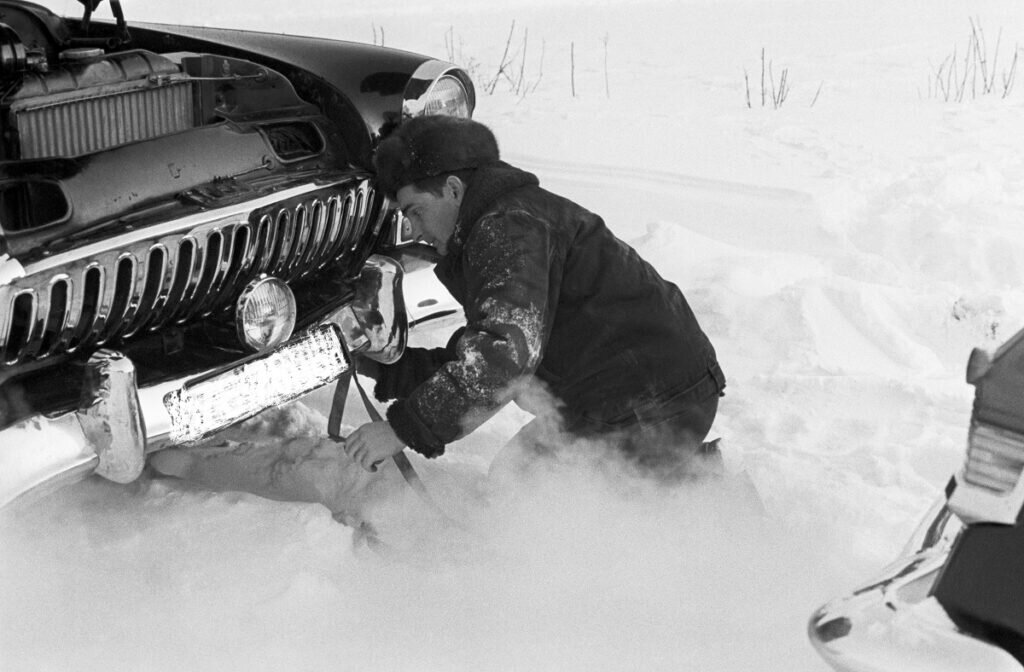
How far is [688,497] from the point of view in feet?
7.67

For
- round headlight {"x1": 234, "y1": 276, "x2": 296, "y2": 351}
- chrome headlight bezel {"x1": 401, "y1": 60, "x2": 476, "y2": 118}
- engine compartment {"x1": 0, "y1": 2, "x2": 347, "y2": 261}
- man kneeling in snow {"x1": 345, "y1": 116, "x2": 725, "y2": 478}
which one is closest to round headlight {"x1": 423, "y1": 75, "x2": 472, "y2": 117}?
chrome headlight bezel {"x1": 401, "y1": 60, "x2": 476, "y2": 118}

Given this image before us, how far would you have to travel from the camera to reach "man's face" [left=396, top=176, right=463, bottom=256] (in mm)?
2107

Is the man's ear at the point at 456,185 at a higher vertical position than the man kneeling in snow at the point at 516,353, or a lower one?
higher

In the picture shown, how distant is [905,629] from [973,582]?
0.31ft

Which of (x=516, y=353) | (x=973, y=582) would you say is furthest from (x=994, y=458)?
(x=516, y=353)

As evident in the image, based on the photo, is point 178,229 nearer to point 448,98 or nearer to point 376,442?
point 376,442

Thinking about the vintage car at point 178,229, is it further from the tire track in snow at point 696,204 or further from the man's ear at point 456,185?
the tire track in snow at point 696,204

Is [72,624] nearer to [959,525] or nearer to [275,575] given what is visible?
[275,575]

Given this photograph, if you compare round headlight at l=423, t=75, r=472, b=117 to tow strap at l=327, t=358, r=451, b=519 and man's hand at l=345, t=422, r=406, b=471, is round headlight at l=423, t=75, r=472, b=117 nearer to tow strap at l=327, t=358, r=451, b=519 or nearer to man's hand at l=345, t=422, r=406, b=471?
tow strap at l=327, t=358, r=451, b=519

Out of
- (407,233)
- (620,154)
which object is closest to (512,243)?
(407,233)

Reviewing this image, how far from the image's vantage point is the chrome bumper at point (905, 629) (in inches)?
48.3

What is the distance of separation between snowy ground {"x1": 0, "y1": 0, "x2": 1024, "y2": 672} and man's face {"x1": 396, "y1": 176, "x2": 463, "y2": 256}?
544 mm

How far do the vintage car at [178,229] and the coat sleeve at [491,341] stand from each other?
262 millimetres

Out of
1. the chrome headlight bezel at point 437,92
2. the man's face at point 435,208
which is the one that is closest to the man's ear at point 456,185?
the man's face at point 435,208
